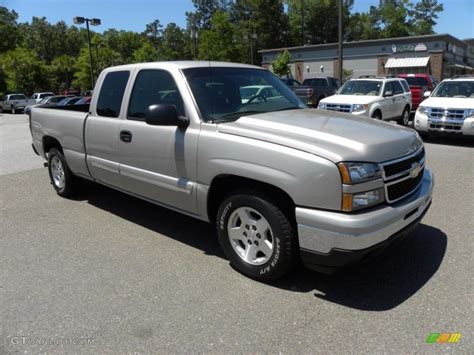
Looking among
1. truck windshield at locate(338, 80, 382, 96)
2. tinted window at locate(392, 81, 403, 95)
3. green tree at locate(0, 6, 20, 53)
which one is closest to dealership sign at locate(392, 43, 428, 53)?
tinted window at locate(392, 81, 403, 95)

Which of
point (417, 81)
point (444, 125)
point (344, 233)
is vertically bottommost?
point (444, 125)

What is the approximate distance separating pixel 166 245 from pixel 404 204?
2.47 meters

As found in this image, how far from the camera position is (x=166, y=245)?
4559mm

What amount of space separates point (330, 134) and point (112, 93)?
2842 mm

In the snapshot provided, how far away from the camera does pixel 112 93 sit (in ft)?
16.4

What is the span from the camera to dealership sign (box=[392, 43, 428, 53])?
146 feet

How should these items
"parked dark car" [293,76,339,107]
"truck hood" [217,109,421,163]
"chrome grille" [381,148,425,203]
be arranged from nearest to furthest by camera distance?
"truck hood" [217,109,421,163], "chrome grille" [381,148,425,203], "parked dark car" [293,76,339,107]

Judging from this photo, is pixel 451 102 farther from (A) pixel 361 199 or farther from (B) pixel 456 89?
(A) pixel 361 199

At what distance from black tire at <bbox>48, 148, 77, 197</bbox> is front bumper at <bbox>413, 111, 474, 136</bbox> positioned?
28.8 ft

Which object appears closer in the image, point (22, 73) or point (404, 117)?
point (404, 117)

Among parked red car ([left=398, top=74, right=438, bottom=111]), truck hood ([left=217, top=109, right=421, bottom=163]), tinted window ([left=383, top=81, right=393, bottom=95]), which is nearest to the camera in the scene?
truck hood ([left=217, top=109, right=421, bottom=163])

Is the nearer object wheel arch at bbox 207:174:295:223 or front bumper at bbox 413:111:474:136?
wheel arch at bbox 207:174:295:223

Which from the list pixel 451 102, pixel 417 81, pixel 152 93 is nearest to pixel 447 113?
pixel 451 102

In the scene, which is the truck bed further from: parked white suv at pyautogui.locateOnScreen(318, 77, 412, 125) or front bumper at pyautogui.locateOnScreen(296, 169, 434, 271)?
parked white suv at pyautogui.locateOnScreen(318, 77, 412, 125)
